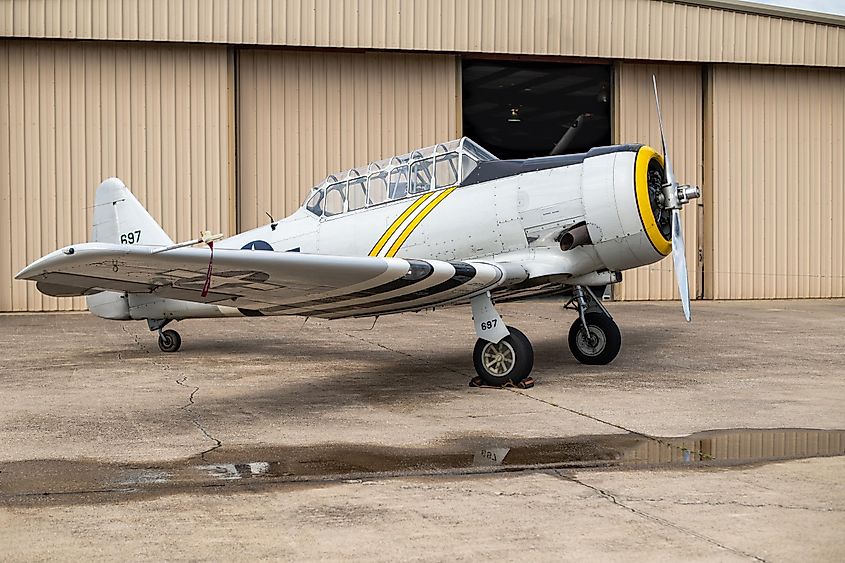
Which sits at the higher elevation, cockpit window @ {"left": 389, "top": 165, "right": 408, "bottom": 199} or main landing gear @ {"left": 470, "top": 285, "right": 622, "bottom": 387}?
cockpit window @ {"left": 389, "top": 165, "right": 408, "bottom": 199}

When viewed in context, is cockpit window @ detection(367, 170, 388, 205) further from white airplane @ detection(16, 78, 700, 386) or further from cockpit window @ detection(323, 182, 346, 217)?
cockpit window @ detection(323, 182, 346, 217)

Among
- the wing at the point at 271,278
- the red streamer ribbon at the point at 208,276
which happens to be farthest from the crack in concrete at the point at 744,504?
the wing at the point at 271,278

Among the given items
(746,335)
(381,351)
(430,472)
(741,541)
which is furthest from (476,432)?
(746,335)

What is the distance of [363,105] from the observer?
19984 millimetres

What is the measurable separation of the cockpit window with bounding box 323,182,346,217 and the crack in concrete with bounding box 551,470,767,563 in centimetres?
570

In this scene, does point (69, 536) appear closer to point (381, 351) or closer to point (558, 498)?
point (558, 498)

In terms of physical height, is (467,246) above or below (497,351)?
above

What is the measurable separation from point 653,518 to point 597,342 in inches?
240

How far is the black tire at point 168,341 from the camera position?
12195 mm

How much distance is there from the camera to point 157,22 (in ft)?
61.0

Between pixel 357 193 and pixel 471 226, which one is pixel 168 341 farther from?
pixel 471 226

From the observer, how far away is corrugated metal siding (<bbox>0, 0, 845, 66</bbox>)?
18438mm

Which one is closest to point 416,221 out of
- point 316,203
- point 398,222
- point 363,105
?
point 398,222

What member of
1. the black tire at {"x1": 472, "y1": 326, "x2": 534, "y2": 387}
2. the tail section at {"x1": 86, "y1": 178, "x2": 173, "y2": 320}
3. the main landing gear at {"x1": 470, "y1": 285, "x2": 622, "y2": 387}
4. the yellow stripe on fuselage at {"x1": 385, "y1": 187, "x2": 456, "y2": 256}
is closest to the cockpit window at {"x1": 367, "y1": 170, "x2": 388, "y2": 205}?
the yellow stripe on fuselage at {"x1": 385, "y1": 187, "x2": 456, "y2": 256}
